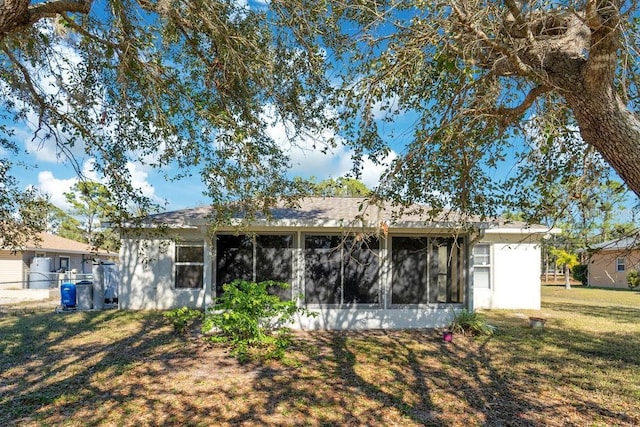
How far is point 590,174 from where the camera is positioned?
17.6ft

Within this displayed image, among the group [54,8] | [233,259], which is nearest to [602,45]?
[54,8]

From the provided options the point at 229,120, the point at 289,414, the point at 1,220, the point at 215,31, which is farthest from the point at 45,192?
the point at 289,414

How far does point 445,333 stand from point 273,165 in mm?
5335

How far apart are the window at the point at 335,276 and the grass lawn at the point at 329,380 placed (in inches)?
34.8

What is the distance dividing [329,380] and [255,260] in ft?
14.0

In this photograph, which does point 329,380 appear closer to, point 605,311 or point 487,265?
point 487,265

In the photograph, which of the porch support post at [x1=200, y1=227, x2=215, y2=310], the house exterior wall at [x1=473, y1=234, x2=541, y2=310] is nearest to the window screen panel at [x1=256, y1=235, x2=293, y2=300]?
the porch support post at [x1=200, y1=227, x2=215, y2=310]

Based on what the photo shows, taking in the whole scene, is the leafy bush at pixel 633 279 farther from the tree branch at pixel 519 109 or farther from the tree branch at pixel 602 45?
the tree branch at pixel 602 45

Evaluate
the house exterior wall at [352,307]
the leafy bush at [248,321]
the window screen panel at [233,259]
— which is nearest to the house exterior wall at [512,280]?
the house exterior wall at [352,307]

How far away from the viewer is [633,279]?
84.4 feet

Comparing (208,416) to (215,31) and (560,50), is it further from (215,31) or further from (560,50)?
(560,50)

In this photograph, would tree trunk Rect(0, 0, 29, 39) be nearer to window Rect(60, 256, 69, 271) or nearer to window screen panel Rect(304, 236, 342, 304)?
window screen panel Rect(304, 236, 342, 304)

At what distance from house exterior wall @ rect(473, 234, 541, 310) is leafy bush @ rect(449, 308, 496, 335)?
447cm

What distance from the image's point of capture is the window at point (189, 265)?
41.1ft
